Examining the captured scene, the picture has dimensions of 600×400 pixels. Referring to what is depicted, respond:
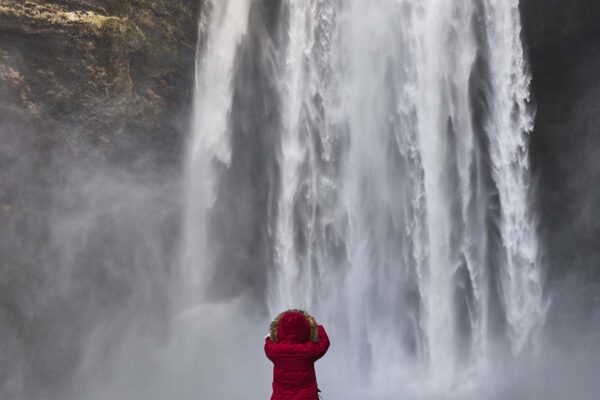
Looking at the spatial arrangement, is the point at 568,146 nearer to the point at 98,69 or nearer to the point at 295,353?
the point at 98,69

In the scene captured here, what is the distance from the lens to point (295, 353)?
3469 mm

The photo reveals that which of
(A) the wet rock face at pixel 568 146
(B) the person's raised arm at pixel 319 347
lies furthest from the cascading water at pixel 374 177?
(B) the person's raised arm at pixel 319 347

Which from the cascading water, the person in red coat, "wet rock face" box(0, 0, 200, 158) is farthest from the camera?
the cascading water

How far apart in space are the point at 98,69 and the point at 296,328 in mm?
10137

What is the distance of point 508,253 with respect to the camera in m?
12.0

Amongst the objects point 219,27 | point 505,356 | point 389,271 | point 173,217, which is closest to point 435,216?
point 389,271

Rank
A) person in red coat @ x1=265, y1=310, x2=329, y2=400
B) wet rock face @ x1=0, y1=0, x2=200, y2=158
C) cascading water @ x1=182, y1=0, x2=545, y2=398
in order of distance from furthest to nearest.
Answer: cascading water @ x1=182, y1=0, x2=545, y2=398 → wet rock face @ x1=0, y1=0, x2=200, y2=158 → person in red coat @ x1=265, y1=310, x2=329, y2=400

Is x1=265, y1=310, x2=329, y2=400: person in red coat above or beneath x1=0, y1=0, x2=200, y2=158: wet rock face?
beneath

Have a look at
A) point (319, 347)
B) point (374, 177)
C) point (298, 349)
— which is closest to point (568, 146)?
point (374, 177)

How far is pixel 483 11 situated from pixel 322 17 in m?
3.52

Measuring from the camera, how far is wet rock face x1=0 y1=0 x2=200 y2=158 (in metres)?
11.5

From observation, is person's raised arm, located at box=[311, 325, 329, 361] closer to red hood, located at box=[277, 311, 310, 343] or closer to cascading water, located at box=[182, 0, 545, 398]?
red hood, located at box=[277, 311, 310, 343]

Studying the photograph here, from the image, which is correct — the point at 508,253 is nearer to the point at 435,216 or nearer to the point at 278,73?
the point at 435,216

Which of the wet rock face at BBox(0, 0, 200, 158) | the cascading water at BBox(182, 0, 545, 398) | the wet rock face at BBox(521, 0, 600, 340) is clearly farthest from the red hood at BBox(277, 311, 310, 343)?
the wet rock face at BBox(521, 0, 600, 340)
